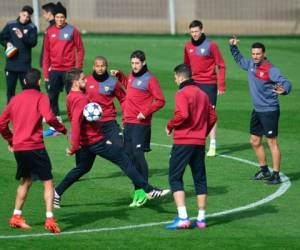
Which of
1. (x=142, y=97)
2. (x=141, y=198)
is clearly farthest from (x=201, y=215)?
(x=142, y=97)

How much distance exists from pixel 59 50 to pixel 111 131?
217 inches

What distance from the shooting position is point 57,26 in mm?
21891

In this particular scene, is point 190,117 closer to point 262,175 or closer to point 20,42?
point 262,175

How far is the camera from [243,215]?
49.1ft

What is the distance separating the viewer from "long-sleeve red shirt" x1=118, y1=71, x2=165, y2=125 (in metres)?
16.1

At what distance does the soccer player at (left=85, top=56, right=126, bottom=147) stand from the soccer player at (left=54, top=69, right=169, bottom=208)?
1.40 meters

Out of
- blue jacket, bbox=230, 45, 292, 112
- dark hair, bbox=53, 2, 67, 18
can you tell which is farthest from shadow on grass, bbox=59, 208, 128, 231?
dark hair, bbox=53, 2, 67, 18

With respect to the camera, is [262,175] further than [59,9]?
No

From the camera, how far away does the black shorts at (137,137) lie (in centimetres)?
1611

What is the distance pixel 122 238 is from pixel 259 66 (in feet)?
16.2

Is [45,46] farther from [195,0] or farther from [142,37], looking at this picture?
[195,0]

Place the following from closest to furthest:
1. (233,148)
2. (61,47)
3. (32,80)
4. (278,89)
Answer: (32,80) < (278,89) < (233,148) < (61,47)

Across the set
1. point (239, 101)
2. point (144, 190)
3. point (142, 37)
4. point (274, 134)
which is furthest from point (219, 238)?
point (142, 37)

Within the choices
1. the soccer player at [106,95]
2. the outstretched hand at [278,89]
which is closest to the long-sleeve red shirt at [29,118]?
the soccer player at [106,95]
